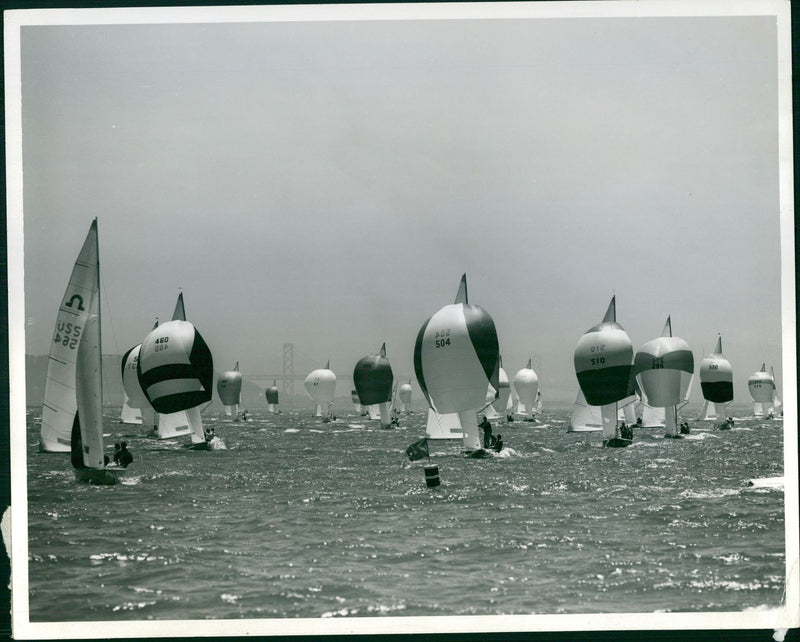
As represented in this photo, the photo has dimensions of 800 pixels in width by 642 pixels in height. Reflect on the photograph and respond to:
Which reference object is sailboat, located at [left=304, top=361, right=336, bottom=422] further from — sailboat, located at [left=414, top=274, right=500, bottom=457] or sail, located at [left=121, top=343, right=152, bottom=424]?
sailboat, located at [left=414, top=274, right=500, bottom=457]

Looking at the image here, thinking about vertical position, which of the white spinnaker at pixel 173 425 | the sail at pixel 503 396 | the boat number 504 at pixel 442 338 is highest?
the boat number 504 at pixel 442 338

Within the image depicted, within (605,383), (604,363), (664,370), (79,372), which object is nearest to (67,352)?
(79,372)

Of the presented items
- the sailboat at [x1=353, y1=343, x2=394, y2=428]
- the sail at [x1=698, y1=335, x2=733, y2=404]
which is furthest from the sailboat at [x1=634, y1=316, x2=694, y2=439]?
the sailboat at [x1=353, y1=343, x2=394, y2=428]

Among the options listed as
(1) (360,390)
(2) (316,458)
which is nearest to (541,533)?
(2) (316,458)

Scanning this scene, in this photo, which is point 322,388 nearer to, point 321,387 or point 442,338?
point 321,387

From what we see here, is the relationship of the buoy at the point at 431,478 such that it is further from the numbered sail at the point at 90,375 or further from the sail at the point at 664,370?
the sail at the point at 664,370

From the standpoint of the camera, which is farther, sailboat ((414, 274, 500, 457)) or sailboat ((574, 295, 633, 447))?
sailboat ((574, 295, 633, 447))

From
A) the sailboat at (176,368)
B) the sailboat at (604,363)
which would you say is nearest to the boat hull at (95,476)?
the sailboat at (176,368)
